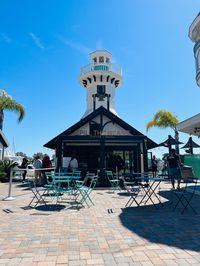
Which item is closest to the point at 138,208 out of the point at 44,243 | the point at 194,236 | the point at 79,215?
the point at 79,215

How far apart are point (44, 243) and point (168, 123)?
27496mm

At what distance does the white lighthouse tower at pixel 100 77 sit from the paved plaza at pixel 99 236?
23301mm

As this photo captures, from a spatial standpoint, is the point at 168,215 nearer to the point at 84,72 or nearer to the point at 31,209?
the point at 31,209

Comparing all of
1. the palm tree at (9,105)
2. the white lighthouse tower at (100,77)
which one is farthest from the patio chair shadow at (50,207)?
the white lighthouse tower at (100,77)

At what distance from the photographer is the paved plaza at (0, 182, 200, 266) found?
11.2 feet

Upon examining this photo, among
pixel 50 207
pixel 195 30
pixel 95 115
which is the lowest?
pixel 50 207

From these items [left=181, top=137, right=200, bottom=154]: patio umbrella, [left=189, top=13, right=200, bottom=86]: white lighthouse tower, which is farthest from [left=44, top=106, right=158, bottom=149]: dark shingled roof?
[left=189, top=13, right=200, bottom=86]: white lighthouse tower

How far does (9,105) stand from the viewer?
21547mm

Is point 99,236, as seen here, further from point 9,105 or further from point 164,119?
point 164,119

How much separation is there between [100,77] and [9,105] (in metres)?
12.5

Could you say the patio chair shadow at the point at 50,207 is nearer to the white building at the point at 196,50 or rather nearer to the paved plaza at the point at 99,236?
the paved plaza at the point at 99,236

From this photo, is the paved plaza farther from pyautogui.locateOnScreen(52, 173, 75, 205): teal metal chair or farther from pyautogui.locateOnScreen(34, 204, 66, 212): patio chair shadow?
pyautogui.locateOnScreen(52, 173, 75, 205): teal metal chair

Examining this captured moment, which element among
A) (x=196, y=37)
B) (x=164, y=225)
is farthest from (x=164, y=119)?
(x=164, y=225)

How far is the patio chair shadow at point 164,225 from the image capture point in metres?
4.17
